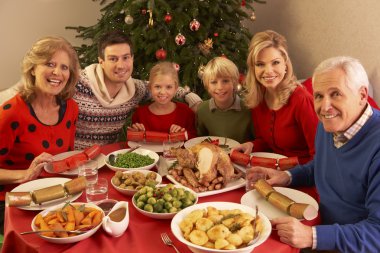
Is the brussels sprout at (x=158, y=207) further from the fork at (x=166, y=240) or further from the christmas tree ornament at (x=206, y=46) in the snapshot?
the christmas tree ornament at (x=206, y=46)

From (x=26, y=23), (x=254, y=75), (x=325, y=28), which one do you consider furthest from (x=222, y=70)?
(x=26, y=23)

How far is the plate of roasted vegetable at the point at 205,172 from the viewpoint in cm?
173

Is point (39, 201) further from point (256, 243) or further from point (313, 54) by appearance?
point (313, 54)

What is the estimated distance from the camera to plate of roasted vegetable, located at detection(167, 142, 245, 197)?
68.0 inches

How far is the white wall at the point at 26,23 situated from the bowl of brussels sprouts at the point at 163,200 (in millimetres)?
3685

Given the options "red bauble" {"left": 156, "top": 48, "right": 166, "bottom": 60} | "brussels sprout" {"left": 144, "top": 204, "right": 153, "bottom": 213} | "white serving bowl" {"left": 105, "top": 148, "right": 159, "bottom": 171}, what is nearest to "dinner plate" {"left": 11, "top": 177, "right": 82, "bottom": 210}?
"white serving bowl" {"left": 105, "top": 148, "right": 159, "bottom": 171}

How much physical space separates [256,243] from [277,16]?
399 cm

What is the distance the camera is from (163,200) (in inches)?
58.9

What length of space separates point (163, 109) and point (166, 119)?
88 mm

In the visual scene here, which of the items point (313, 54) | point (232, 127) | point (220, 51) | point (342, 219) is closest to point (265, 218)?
point (342, 219)

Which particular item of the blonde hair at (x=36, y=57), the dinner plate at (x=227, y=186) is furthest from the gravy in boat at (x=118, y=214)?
the blonde hair at (x=36, y=57)

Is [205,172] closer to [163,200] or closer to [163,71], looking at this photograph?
[163,200]

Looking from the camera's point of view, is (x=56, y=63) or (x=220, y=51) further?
(x=220, y=51)

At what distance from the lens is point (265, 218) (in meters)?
1.39
